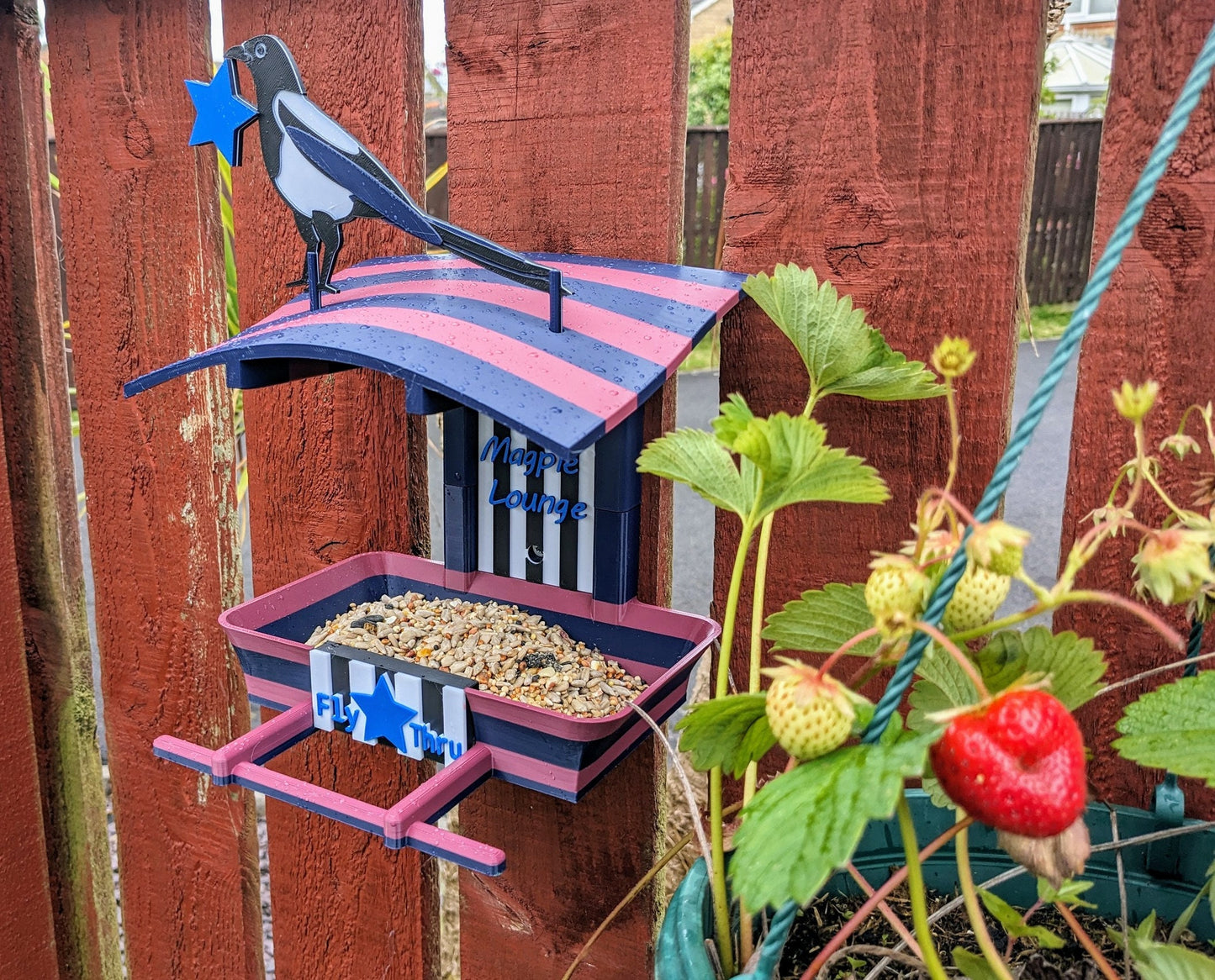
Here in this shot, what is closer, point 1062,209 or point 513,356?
→ point 513,356

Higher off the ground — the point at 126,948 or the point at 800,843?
the point at 800,843

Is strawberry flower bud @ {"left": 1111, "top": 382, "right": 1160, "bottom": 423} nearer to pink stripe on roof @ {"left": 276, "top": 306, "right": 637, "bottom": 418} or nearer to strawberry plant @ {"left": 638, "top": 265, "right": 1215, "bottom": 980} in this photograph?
strawberry plant @ {"left": 638, "top": 265, "right": 1215, "bottom": 980}

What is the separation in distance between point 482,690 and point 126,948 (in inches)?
41.7

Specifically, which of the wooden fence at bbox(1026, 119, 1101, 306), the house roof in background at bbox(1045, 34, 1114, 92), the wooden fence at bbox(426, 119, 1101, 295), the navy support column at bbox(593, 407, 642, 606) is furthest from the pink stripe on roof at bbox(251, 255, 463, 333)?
the house roof in background at bbox(1045, 34, 1114, 92)

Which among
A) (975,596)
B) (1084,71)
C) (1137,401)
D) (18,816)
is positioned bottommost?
(18,816)

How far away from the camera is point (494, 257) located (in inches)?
31.3

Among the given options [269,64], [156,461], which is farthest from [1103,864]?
[156,461]

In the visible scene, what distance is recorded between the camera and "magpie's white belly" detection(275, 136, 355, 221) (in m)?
0.87

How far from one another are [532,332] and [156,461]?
28.1 inches

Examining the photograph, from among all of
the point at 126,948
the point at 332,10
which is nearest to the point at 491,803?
the point at 126,948

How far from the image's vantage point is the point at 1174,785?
0.81 metres

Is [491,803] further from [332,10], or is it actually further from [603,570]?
[332,10]

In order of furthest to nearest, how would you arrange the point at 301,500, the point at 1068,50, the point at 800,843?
the point at 1068,50
the point at 301,500
the point at 800,843

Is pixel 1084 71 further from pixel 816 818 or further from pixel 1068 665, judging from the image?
pixel 816 818
